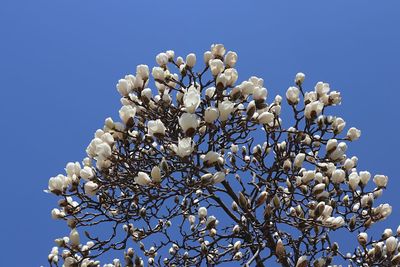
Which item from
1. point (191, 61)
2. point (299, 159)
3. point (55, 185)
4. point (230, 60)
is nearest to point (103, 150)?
point (55, 185)

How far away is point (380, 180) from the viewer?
4340 millimetres

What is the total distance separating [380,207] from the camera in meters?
4.25

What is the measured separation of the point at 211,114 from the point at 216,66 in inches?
A: 26.1

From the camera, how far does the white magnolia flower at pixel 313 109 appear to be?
3709 mm

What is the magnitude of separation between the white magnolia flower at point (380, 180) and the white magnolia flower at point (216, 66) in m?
1.86

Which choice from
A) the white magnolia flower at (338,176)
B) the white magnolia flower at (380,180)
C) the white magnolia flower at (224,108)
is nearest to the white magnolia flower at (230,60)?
the white magnolia flower at (224,108)

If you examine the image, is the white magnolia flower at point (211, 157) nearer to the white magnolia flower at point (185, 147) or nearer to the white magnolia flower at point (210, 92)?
the white magnolia flower at point (185, 147)

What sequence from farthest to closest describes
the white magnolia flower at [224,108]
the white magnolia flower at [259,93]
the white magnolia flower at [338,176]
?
the white magnolia flower at [338,176]
the white magnolia flower at [259,93]
the white magnolia flower at [224,108]

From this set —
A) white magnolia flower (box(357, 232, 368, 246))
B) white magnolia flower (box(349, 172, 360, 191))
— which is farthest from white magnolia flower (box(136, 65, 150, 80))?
white magnolia flower (box(357, 232, 368, 246))

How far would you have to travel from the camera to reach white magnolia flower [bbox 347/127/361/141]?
419 cm

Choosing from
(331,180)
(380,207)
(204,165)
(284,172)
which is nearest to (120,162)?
(204,165)

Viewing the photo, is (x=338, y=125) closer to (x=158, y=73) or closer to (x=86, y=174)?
(x=158, y=73)

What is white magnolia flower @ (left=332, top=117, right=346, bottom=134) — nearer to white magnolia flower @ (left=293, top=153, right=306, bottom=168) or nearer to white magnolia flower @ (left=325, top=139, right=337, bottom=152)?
white magnolia flower @ (left=325, top=139, right=337, bottom=152)

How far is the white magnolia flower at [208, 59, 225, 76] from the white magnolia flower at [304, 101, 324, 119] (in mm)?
793
